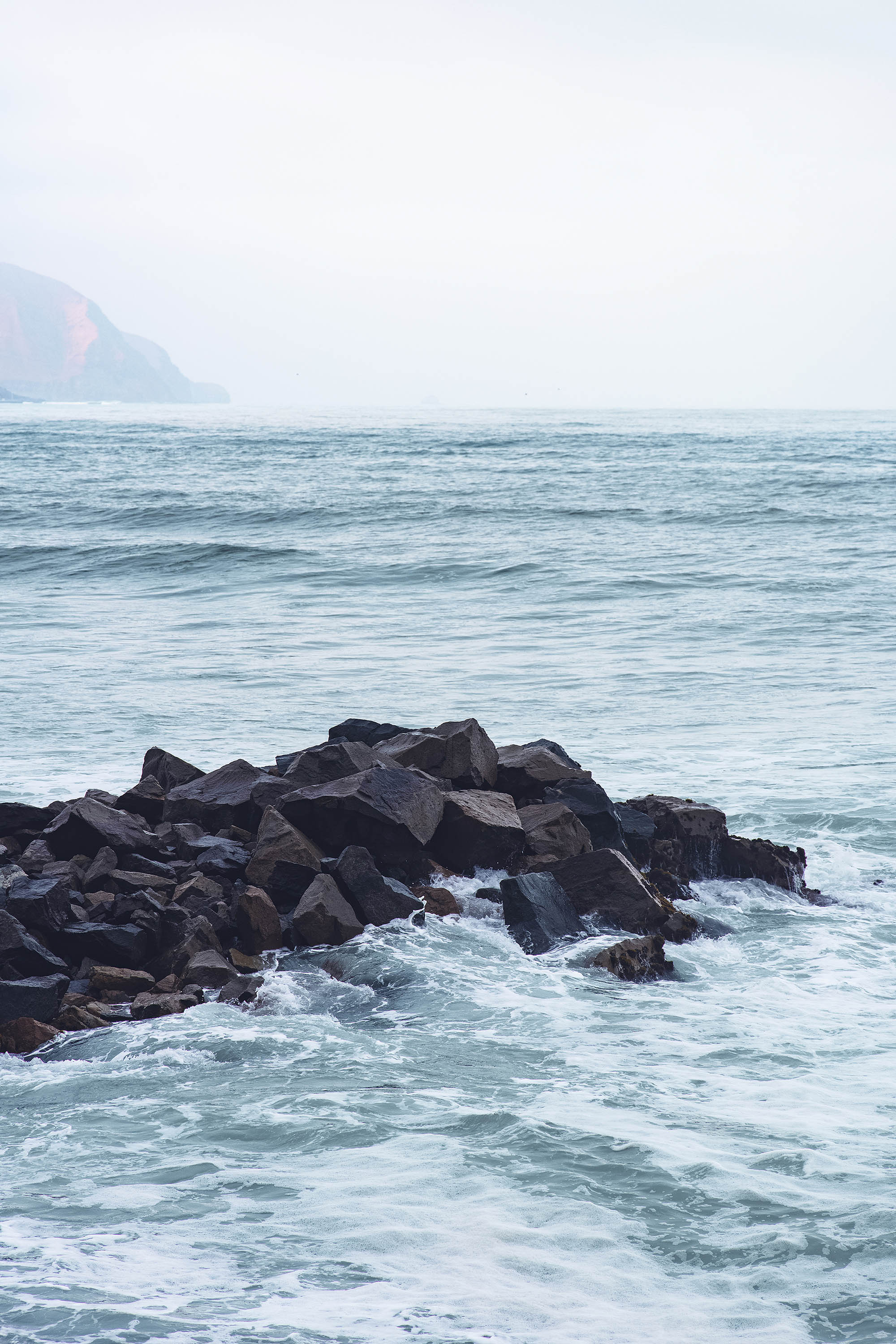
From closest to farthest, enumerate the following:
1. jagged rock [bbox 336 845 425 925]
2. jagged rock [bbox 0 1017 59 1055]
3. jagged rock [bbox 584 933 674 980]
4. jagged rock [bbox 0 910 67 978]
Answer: jagged rock [bbox 0 1017 59 1055]
jagged rock [bbox 0 910 67 978]
jagged rock [bbox 584 933 674 980]
jagged rock [bbox 336 845 425 925]

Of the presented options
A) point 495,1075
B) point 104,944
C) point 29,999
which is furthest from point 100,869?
point 495,1075

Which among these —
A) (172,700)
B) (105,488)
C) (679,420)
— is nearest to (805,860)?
(172,700)

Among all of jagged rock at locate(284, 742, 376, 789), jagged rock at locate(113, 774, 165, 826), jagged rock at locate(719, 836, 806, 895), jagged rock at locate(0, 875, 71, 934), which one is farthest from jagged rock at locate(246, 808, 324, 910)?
jagged rock at locate(719, 836, 806, 895)

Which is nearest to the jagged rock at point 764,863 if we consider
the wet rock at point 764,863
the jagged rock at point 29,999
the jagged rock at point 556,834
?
the wet rock at point 764,863

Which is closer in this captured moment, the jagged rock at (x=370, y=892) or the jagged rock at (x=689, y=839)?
the jagged rock at (x=370, y=892)

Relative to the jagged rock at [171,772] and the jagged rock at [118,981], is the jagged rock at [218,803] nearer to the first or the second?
the jagged rock at [171,772]

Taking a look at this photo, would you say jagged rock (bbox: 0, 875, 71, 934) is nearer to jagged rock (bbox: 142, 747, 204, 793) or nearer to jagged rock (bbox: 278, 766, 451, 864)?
jagged rock (bbox: 278, 766, 451, 864)

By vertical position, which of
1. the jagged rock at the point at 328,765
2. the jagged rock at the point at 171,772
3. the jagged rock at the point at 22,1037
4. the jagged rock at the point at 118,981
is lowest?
the jagged rock at the point at 22,1037

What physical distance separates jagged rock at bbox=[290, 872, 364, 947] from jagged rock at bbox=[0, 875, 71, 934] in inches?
49.8

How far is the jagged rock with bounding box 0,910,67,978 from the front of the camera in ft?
18.6

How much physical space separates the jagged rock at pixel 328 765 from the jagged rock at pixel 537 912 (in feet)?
4.87

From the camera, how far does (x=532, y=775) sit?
8.16 meters

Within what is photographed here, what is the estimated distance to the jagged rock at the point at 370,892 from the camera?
6.66 metres

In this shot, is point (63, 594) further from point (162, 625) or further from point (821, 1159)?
point (821, 1159)
